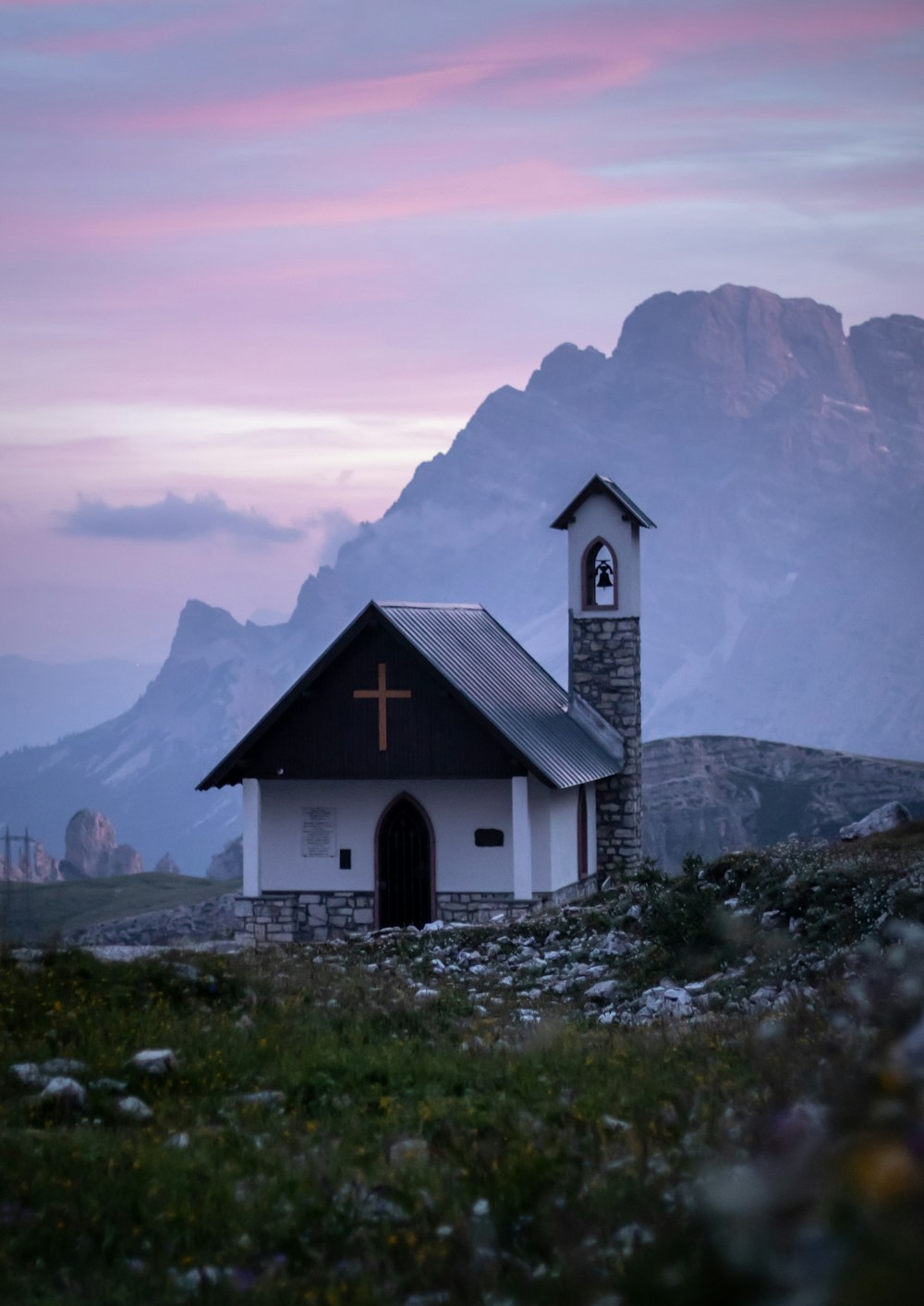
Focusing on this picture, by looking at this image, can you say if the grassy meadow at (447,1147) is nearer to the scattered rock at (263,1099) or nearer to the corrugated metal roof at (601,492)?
the scattered rock at (263,1099)

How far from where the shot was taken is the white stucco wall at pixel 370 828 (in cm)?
2830

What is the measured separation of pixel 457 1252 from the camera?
19.7 ft

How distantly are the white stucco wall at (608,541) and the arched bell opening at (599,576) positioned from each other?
0.29 ft

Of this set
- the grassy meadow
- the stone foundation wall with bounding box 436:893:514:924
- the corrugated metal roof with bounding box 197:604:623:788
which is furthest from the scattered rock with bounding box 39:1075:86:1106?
the stone foundation wall with bounding box 436:893:514:924

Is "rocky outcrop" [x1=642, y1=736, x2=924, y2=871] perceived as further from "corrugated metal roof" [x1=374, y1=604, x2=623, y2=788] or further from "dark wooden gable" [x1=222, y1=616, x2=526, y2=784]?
"dark wooden gable" [x1=222, y1=616, x2=526, y2=784]

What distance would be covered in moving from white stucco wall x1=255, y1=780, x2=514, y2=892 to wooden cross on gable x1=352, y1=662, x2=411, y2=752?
3.63ft

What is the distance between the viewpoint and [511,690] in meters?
30.2

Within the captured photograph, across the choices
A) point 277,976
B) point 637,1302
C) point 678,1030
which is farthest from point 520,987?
point 637,1302

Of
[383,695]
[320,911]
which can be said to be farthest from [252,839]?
[383,695]

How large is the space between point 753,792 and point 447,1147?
226 ft

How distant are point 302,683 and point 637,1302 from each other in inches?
973

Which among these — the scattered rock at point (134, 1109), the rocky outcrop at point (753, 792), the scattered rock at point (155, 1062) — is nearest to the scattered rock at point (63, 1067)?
the scattered rock at point (155, 1062)

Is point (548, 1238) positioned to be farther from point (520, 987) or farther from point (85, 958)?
point (520, 987)

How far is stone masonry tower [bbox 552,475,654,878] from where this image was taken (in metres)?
32.3
